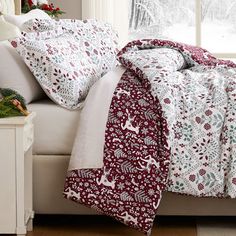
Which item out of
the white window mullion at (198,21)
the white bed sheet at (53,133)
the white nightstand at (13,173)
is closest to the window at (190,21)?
the white window mullion at (198,21)

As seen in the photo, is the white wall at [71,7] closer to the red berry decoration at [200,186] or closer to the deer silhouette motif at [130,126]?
the deer silhouette motif at [130,126]

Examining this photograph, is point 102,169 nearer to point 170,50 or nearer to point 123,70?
point 123,70

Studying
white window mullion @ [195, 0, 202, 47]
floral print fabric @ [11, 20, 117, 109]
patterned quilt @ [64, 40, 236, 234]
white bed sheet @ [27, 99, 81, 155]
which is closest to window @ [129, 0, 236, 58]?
white window mullion @ [195, 0, 202, 47]

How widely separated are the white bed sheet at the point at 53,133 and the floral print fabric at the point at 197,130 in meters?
0.38

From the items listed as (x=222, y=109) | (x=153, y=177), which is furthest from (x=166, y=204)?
(x=222, y=109)

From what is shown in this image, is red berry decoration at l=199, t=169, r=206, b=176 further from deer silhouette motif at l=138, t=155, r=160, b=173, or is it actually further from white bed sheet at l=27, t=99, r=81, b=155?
white bed sheet at l=27, t=99, r=81, b=155

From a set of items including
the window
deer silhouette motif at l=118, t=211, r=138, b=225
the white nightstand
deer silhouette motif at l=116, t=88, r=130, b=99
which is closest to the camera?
the white nightstand

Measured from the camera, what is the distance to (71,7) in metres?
7.60

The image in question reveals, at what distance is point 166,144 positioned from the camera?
313cm

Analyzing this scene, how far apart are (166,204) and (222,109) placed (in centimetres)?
47

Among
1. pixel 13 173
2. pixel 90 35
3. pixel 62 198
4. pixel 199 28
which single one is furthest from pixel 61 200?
pixel 199 28

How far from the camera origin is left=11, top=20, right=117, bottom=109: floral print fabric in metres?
3.32

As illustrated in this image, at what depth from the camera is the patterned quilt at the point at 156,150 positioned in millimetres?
3135

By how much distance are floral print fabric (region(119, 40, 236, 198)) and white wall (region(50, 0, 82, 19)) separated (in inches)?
169
